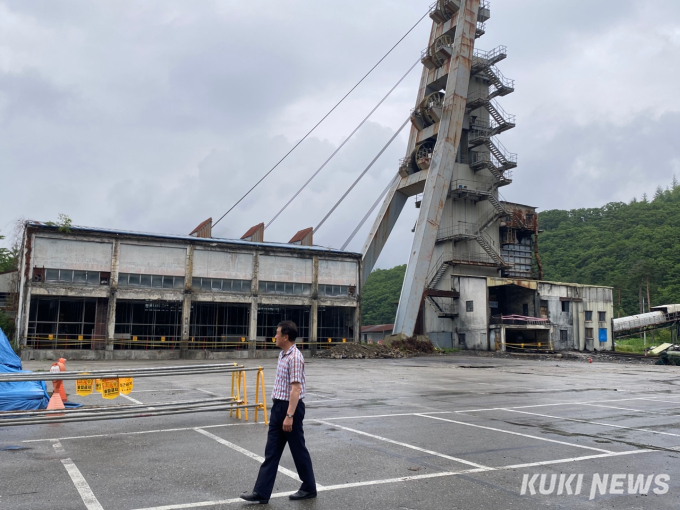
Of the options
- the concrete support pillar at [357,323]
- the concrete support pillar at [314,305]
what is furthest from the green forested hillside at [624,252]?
the concrete support pillar at [314,305]

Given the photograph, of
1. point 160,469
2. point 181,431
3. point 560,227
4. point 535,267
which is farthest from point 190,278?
point 560,227

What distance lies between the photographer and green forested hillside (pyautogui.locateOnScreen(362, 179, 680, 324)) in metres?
71.0

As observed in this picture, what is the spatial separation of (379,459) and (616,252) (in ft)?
262

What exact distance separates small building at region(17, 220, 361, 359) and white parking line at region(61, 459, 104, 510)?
27.8m

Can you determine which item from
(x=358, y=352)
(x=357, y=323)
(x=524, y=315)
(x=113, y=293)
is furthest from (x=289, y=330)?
(x=524, y=315)

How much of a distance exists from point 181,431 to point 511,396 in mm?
9192

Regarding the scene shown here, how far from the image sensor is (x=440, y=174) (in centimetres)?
4356

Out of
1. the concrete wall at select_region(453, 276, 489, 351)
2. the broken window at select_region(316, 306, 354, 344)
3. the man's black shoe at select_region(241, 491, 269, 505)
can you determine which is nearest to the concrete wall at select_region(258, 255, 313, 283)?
the broken window at select_region(316, 306, 354, 344)

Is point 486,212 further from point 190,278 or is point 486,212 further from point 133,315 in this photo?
point 133,315

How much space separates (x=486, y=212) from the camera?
2119 inches

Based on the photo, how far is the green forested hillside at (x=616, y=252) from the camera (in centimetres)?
7100

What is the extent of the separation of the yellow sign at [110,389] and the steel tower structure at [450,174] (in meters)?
33.4

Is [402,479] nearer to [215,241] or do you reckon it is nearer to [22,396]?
[22,396]

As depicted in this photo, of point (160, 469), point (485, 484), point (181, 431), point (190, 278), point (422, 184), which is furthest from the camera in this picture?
point (422, 184)
